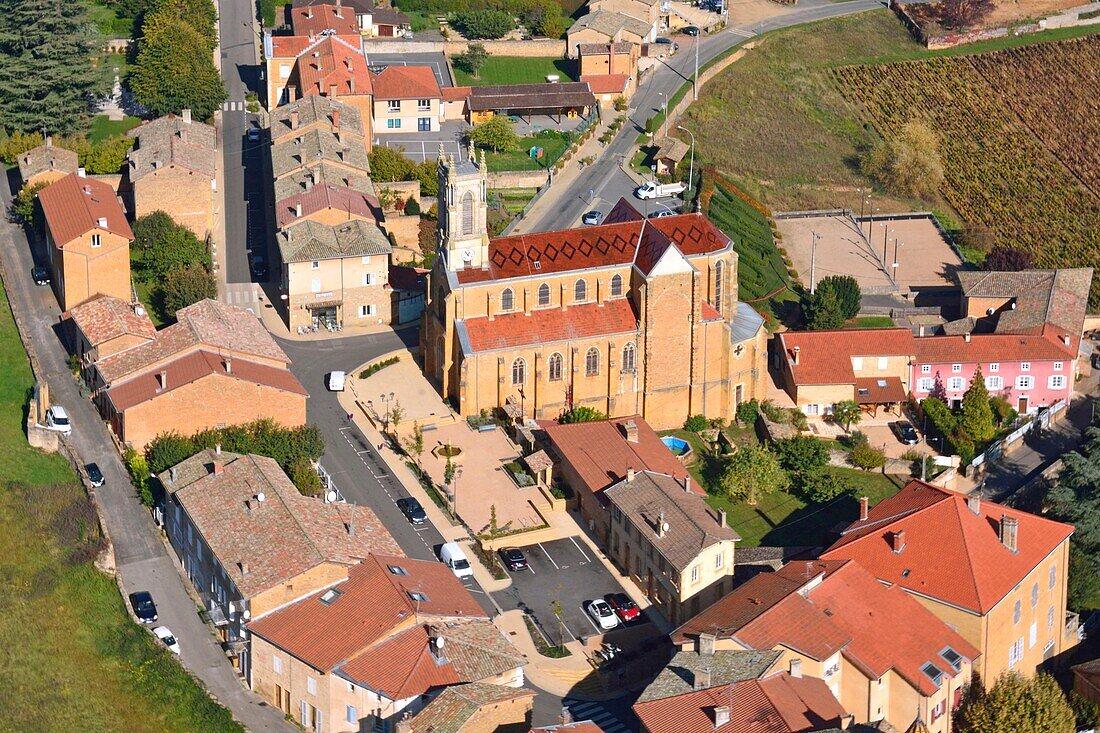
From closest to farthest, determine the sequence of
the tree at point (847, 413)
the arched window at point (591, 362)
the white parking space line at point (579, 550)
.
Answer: the white parking space line at point (579, 550) → the arched window at point (591, 362) → the tree at point (847, 413)

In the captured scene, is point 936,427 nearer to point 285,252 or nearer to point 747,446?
point 747,446

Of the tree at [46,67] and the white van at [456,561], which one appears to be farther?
the tree at [46,67]

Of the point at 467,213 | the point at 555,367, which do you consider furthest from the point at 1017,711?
the point at 467,213

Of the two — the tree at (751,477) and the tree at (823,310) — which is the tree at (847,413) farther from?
the tree at (751,477)

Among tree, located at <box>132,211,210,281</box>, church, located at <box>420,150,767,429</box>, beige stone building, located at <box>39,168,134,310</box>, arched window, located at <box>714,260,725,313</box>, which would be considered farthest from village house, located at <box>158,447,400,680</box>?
arched window, located at <box>714,260,725,313</box>

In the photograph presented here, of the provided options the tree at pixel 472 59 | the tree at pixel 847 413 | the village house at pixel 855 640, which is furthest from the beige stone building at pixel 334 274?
the tree at pixel 472 59

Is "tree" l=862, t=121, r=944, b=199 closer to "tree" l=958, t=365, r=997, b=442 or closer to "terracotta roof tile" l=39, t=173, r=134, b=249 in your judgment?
"tree" l=958, t=365, r=997, b=442
